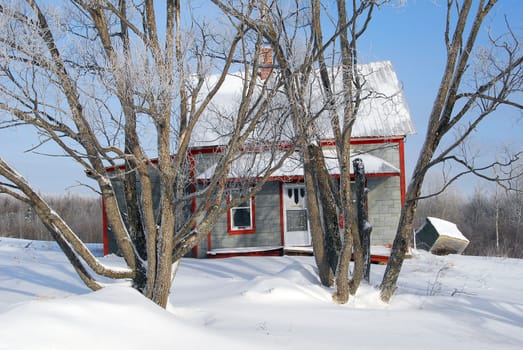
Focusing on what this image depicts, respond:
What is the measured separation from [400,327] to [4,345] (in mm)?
4297

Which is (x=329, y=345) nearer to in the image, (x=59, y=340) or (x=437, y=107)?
(x=59, y=340)

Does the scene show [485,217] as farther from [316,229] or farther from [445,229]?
[316,229]

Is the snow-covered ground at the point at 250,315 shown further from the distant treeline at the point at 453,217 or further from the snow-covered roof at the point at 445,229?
the distant treeline at the point at 453,217

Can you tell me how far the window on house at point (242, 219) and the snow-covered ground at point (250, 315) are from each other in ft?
9.92

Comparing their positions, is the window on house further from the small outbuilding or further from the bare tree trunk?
the bare tree trunk

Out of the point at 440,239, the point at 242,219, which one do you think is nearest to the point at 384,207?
the point at 440,239

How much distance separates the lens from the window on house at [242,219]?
48.3ft

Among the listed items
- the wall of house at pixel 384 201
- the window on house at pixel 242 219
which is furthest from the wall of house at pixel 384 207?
the window on house at pixel 242 219

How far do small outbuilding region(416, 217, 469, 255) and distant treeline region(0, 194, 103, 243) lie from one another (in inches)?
1107

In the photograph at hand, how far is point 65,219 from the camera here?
47.2 metres

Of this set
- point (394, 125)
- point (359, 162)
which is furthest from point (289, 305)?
point (394, 125)

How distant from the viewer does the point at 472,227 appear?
39.5 metres

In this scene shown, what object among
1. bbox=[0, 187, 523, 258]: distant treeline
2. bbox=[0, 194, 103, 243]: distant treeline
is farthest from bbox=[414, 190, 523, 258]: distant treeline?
bbox=[0, 194, 103, 243]: distant treeline

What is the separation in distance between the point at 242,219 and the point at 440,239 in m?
6.39
